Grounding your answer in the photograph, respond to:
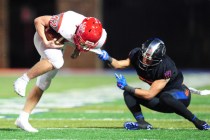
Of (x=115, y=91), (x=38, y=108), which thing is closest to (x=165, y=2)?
(x=115, y=91)

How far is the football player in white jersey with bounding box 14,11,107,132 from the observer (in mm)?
7613

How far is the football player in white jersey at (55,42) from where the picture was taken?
25.0 ft

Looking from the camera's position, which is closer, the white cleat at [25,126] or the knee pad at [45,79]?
the white cleat at [25,126]

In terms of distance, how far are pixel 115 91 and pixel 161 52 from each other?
6926 millimetres

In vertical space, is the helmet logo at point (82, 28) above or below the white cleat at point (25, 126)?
above

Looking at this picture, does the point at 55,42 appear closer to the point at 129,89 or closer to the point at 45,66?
the point at 45,66

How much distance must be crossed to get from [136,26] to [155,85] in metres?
16.0

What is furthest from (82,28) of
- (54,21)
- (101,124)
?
(101,124)

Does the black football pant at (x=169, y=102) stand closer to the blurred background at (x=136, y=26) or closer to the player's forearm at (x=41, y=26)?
the player's forearm at (x=41, y=26)

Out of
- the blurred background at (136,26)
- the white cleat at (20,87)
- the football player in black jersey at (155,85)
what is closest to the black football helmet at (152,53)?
the football player in black jersey at (155,85)

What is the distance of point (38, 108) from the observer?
1101 cm

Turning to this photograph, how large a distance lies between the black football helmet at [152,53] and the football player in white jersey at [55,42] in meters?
0.46

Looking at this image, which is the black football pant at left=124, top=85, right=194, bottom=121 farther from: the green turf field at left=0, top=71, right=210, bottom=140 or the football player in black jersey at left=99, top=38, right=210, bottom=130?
the green turf field at left=0, top=71, right=210, bottom=140

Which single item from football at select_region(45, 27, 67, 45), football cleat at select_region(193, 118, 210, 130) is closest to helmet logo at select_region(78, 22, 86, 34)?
football at select_region(45, 27, 67, 45)
